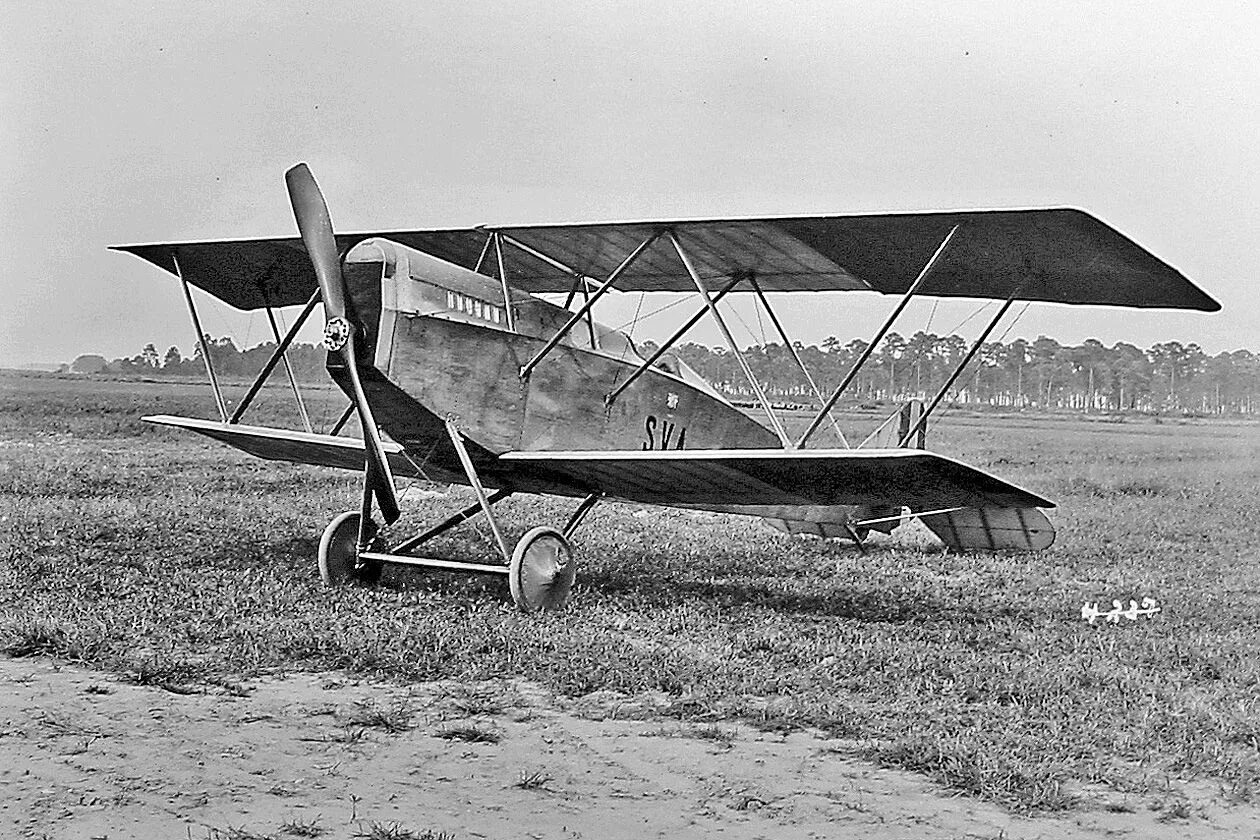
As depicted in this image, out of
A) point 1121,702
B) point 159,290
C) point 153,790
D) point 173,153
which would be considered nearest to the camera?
point 153,790

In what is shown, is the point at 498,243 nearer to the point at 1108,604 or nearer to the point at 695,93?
the point at 695,93

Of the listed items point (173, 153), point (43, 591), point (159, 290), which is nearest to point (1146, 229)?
point (173, 153)

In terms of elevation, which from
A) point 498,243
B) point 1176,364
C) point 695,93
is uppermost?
point 695,93

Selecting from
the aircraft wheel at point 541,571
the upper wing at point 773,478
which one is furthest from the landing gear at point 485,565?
the upper wing at point 773,478

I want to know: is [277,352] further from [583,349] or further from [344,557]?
[583,349]

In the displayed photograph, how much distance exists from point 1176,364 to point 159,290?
805 centimetres

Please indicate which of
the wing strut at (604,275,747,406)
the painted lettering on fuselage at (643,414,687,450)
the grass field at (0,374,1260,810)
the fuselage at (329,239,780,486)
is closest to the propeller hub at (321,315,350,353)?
the fuselage at (329,239,780,486)

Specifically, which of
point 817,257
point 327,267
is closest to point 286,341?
point 327,267

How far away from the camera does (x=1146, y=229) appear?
6.37 m

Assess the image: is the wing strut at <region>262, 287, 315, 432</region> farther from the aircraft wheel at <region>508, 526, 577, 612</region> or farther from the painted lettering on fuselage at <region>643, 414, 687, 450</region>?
the painted lettering on fuselage at <region>643, 414, 687, 450</region>

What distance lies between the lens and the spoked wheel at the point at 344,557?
7359 millimetres

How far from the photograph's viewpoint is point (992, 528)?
9555 mm

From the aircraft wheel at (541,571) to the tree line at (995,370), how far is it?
2.07m

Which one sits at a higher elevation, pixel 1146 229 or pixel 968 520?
pixel 1146 229
